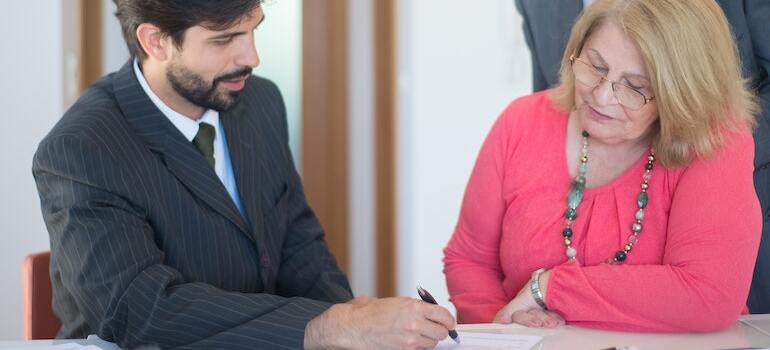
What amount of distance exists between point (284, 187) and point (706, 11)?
116cm

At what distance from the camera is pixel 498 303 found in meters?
2.40

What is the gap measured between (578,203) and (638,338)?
1.31ft

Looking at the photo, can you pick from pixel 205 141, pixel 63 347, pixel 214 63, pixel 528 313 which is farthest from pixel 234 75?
pixel 528 313

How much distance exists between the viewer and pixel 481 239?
8.16 ft

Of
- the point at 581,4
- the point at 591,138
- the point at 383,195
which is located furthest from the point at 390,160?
the point at 591,138

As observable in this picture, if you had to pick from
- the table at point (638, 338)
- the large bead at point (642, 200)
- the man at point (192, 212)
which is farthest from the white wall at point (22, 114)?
the large bead at point (642, 200)

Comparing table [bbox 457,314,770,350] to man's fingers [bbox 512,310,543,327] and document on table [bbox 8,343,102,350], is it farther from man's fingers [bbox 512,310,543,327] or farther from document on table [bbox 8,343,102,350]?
document on table [bbox 8,343,102,350]

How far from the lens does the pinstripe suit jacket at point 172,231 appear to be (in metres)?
2.01

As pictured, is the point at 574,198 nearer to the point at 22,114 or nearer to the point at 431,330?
the point at 431,330

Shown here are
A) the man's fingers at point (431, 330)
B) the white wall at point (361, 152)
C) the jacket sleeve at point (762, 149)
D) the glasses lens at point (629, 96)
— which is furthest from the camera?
the white wall at point (361, 152)

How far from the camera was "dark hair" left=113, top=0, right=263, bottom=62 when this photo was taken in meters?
2.33

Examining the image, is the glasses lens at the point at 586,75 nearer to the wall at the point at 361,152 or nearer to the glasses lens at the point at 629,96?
the glasses lens at the point at 629,96

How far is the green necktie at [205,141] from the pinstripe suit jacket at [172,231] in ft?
0.20

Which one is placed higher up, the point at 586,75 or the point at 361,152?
the point at 586,75
